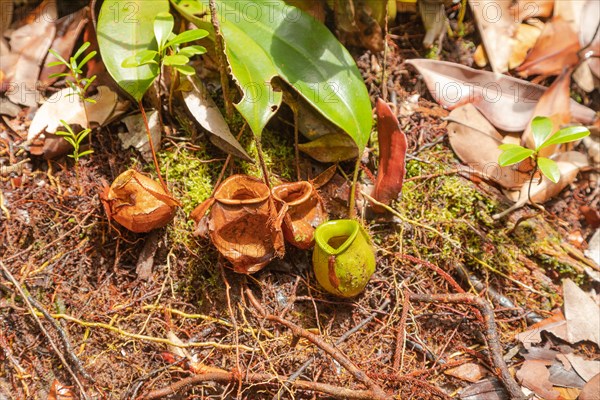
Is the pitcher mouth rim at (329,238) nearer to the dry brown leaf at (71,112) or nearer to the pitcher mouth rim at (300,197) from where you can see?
the pitcher mouth rim at (300,197)

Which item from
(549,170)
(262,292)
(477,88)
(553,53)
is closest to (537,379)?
(549,170)

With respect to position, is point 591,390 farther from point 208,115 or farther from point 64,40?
point 64,40

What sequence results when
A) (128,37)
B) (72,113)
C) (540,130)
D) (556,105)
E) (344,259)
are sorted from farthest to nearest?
1. (556,105)
2. (72,113)
3. (128,37)
4. (540,130)
5. (344,259)

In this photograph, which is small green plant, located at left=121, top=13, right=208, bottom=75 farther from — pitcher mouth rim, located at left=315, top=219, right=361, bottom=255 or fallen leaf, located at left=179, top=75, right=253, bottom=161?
pitcher mouth rim, located at left=315, top=219, right=361, bottom=255

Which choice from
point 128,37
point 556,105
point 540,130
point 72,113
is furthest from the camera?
point 556,105

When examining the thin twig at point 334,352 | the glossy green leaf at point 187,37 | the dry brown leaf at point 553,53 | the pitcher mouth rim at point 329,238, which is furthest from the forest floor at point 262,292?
the dry brown leaf at point 553,53

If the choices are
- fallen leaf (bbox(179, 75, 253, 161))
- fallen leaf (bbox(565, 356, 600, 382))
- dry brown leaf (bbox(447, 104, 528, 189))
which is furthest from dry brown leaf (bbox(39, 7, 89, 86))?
fallen leaf (bbox(565, 356, 600, 382))
